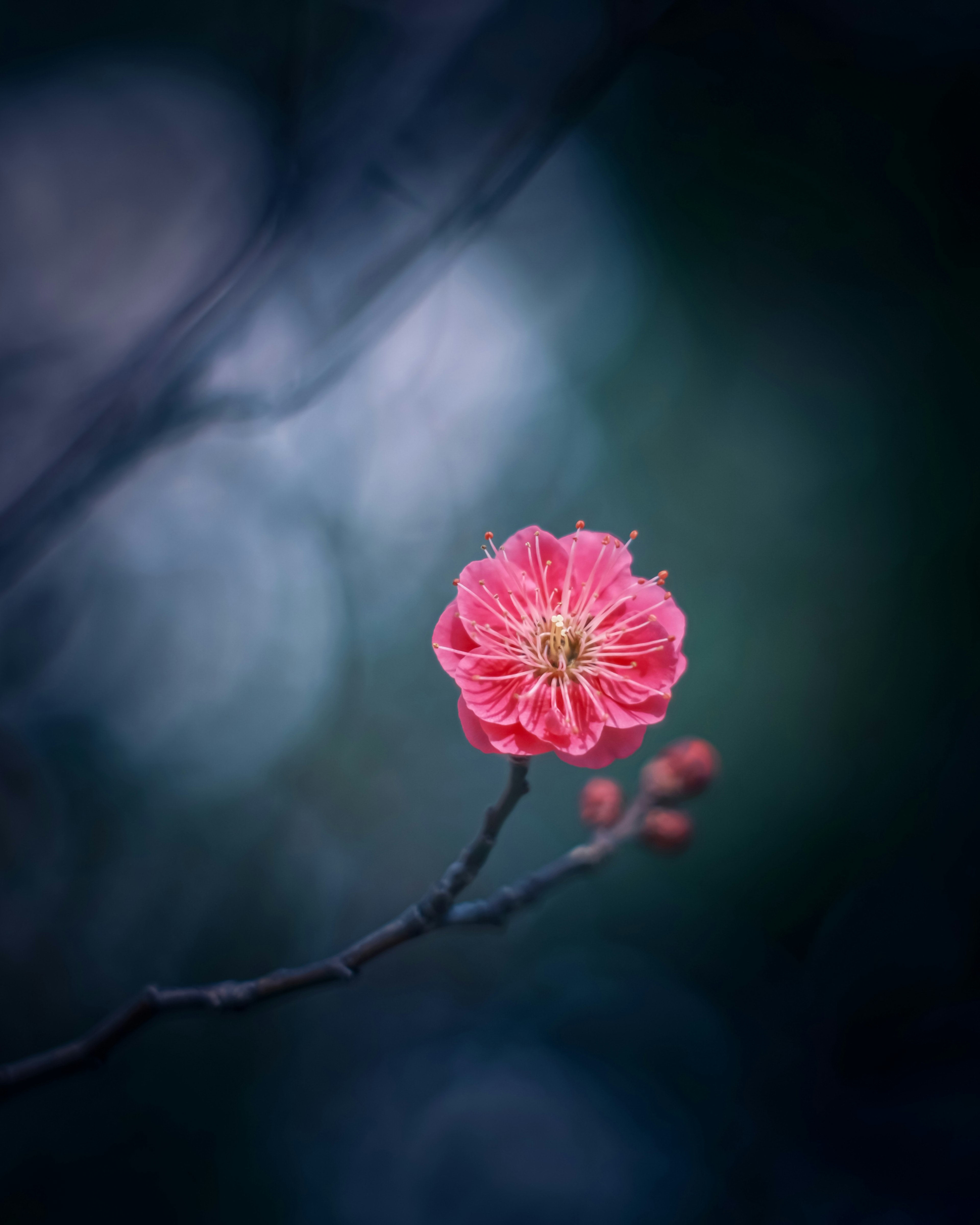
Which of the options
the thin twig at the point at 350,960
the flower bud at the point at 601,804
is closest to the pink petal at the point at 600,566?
the thin twig at the point at 350,960

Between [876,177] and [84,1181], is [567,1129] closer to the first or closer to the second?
[84,1181]

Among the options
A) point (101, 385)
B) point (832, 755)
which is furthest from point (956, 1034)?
point (101, 385)

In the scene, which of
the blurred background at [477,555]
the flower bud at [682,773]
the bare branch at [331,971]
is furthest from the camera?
the blurred background at [477,555]

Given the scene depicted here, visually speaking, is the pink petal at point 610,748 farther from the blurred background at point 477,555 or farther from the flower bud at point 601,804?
the blurred background at point 477,555

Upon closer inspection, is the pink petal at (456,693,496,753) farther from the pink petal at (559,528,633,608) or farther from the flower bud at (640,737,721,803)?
the flower bud at (640,737,721,803)

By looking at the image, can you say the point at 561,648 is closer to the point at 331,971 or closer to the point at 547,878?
the point at 547,878

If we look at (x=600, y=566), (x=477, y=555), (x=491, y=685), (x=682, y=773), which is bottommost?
(x=682, y=773)

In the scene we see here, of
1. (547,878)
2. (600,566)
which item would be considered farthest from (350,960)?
(600,566)
